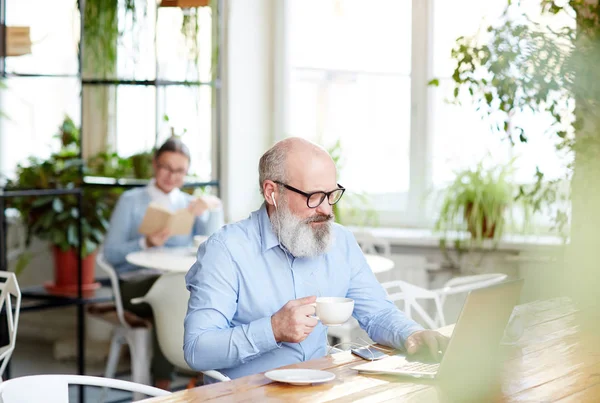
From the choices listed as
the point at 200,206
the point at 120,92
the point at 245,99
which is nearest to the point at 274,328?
the point at 200,206

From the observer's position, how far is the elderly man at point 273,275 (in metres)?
2.34

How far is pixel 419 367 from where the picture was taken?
2.18 m

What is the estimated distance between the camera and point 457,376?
6.79 ft

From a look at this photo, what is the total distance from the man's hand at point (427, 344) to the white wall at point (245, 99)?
3.42 meters

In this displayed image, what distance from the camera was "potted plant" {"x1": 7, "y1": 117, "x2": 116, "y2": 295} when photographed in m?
5.21

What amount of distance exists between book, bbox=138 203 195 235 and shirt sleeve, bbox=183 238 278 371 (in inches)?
81.5

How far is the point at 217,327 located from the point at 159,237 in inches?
92.6

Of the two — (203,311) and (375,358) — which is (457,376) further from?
(203,311)

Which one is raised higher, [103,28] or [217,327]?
[103,28]

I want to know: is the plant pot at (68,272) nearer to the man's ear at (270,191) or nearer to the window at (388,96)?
the window at (388,96)

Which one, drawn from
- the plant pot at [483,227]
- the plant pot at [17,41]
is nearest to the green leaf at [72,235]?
the plant pot at [17,41]

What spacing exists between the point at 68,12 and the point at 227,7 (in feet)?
3.18

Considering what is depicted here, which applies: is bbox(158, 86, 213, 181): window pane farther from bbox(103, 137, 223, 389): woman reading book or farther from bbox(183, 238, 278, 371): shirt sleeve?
bbox(183, 238, 278, 371): shirt sleeve

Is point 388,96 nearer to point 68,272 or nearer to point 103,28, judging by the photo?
point 103,28
